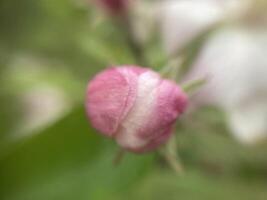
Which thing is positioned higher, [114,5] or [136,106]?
[114,5]

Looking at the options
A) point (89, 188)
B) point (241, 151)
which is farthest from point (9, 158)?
point (241, 151)

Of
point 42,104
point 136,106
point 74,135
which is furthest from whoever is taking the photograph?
point 42,104

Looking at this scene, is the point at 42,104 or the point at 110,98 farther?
the point at 42,104

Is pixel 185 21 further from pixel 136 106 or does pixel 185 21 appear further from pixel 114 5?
pixel 136 106

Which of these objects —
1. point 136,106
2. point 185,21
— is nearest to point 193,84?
point 136,106

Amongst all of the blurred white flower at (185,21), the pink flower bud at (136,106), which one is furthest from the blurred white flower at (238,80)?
the pink flower bud at (136,106)

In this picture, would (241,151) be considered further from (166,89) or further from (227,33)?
(166,89)

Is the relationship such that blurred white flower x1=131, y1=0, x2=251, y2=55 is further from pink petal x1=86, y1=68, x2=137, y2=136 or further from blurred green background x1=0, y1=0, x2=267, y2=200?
pink petal x1=86, y1=68, x2=137, y2=136
